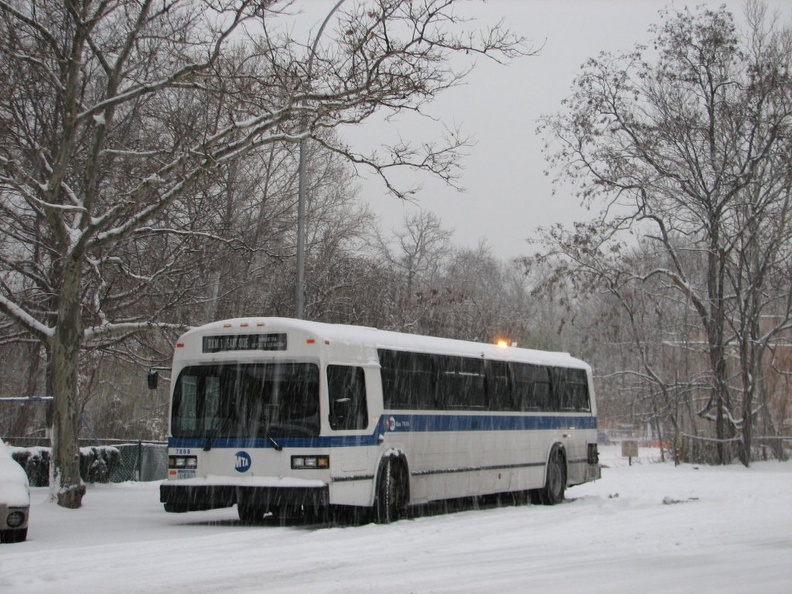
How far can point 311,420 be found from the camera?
48.6 ft

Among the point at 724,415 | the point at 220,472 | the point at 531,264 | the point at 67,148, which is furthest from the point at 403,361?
the point at 724,415

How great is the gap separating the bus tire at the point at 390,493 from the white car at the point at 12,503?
16.3ft

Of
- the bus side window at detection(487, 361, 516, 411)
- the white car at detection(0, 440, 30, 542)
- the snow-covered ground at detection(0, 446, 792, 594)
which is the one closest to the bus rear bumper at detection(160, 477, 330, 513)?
the snow-covered ground at detection(0, 446, 792, 594)

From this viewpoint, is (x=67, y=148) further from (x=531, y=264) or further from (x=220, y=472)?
(x=531, y=264)

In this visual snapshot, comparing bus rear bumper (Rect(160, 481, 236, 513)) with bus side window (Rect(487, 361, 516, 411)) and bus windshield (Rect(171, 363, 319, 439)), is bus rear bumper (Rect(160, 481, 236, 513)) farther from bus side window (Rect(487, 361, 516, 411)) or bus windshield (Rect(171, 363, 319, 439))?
bus side window (Rect(487, 361, 516, 411))

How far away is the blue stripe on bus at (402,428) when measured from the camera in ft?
48.4

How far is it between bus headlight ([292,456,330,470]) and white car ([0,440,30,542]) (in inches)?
139

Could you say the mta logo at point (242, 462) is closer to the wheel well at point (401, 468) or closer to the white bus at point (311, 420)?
the white bus at point (311, 420)

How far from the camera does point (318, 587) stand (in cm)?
914

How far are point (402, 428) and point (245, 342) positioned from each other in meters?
2.72

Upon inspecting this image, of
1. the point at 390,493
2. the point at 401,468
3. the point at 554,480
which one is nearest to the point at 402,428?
the point at 401,468

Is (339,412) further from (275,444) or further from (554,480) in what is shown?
(554,480)

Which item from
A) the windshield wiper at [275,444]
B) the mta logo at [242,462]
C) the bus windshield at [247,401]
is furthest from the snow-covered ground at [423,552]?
the bus windshield at [247,401]

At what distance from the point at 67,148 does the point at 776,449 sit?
26915 millimetres
